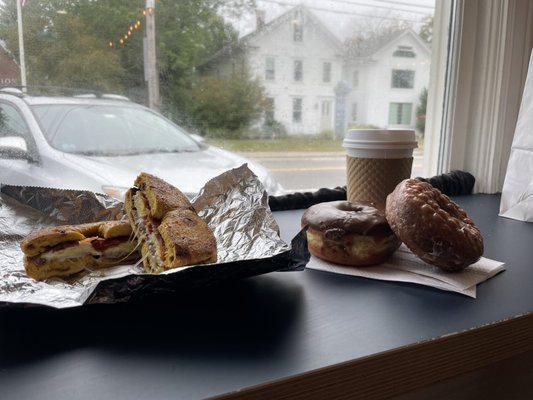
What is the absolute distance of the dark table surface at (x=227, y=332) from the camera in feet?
1.17

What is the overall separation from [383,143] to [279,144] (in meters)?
0.28

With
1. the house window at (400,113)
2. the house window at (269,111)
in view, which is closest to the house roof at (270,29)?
the house window at (269,111)

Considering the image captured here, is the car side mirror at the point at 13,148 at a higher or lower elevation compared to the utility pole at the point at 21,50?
lower

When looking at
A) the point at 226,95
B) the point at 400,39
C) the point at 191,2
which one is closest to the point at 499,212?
the point at 400,39

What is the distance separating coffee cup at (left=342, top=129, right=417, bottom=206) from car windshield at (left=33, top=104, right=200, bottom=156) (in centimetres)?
32

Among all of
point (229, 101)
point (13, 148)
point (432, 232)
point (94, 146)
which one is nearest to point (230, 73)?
point (229, 101)

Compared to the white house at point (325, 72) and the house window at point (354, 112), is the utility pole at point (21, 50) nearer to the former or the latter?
the white house at point (325, 72)

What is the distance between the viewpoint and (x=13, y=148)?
2.47 feet

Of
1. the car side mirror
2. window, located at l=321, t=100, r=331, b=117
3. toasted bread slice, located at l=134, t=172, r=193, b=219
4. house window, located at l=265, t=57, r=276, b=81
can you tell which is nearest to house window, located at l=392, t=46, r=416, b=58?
window, located at l=321, t=100, r=331, b=117

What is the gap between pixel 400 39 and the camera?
1.07 m

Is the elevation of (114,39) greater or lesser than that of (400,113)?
greater

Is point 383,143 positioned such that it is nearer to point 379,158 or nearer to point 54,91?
point 379,158

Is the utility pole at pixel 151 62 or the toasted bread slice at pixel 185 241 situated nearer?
the toasted bread slice at pixel 185 241

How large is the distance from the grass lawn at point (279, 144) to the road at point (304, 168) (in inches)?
0.4
